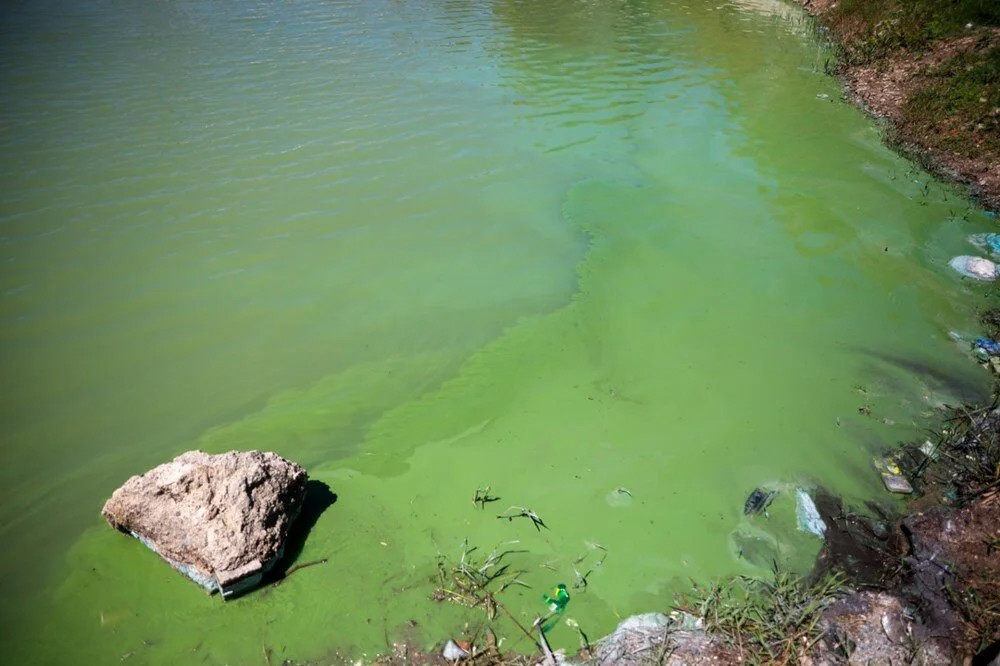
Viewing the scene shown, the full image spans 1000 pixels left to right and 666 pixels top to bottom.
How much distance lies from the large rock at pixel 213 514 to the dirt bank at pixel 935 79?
8.60 meters

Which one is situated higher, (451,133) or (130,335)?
(451,133)

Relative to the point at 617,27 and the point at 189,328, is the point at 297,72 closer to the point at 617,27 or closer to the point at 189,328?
the point at 189,328

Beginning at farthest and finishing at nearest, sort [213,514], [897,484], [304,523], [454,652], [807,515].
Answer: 1. [897,484]
2. [807,515]
3. [304,523]
4. [213,514]
5. [454,652]

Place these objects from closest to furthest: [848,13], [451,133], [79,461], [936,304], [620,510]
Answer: [620,510]
[79,461]
[936,304]
[451,133]
[848,13]

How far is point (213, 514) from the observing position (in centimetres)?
329

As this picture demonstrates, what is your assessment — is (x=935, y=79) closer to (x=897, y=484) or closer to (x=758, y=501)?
(x=897, y=484)

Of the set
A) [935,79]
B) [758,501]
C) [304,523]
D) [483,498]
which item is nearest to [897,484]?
[758,501]

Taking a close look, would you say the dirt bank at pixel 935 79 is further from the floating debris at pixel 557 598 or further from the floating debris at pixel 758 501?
the floating debris at pixel 557 598

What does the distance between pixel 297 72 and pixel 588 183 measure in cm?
555

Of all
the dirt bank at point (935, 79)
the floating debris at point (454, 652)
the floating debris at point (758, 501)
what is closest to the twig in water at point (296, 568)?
the floating debris at point (454, 652)

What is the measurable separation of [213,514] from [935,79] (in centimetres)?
1141

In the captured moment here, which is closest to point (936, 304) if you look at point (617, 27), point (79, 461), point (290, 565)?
point (290, 565)

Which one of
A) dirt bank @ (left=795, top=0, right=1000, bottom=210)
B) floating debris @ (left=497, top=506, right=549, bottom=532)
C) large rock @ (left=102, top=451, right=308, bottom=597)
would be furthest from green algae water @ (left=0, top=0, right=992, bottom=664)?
dirt bank @ (left=795, top=0, right=1000, bottom=210)

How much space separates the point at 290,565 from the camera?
11.3 ft
